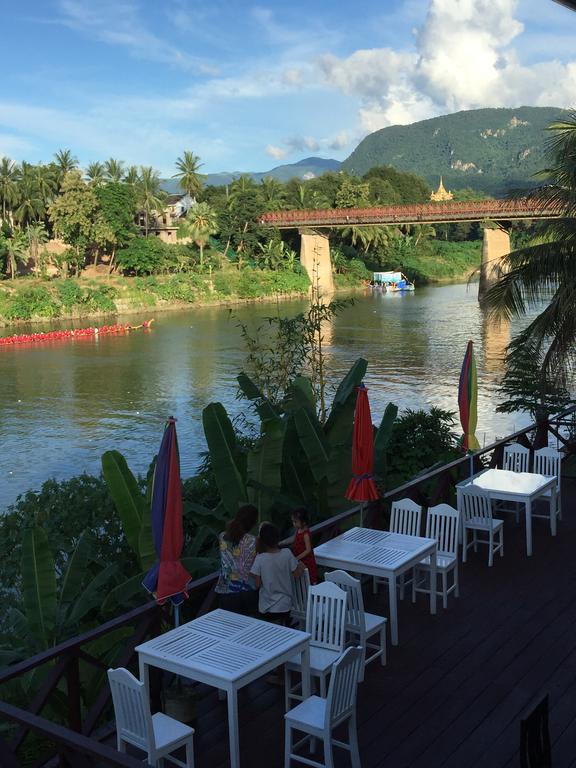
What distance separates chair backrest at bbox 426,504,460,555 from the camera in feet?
27.5

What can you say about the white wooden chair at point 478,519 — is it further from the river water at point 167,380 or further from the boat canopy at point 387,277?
the boat canopy at point 387,277

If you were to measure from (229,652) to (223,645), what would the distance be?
12cm

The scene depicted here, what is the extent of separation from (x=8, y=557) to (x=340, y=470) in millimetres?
4731

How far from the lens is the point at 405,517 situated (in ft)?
28.8

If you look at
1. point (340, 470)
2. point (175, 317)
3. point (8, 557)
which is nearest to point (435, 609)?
point (340, 470)

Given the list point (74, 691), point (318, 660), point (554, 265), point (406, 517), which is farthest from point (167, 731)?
point (554, 265)

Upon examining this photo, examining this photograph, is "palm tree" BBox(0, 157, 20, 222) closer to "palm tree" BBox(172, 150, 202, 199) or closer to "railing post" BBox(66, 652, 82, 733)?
"palm tree" BBox(172, 150, 202, 199)

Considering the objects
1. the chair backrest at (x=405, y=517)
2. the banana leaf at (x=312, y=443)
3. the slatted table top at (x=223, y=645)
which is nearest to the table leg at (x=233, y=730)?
the slatted table top at (x=223, y=645)

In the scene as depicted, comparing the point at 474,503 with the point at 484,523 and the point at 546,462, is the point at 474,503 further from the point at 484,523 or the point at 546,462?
the point at 546,462

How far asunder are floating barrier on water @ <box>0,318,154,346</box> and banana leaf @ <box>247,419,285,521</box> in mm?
46221

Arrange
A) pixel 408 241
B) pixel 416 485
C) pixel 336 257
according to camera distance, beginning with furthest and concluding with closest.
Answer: pixel 408 241 < pixel 336 257 < pixel 416 485

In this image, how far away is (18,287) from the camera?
67.1 meters

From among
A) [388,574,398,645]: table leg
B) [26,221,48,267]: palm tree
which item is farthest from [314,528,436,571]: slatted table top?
[26,221,48,267]: palm tree

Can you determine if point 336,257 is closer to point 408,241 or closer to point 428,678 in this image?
point 408,241
